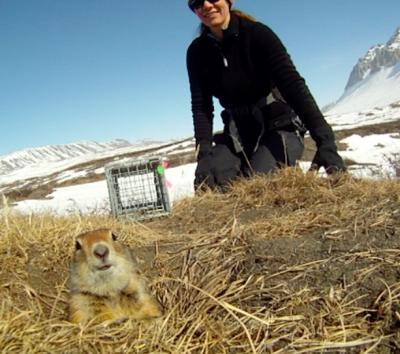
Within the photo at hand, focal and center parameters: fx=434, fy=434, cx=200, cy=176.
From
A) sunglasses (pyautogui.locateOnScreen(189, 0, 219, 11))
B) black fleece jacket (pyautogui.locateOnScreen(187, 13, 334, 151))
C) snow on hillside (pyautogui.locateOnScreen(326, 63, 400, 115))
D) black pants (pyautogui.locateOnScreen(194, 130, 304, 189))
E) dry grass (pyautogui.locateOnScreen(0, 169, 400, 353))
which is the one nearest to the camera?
dry grass (pyautogui.locateOnScreen(0, 169, 400, 353))

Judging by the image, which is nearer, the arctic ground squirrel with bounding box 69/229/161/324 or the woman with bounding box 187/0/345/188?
the arctic ground squirrel with bounding box 69/229/161/324

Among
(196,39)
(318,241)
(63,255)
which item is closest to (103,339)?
(63,255)

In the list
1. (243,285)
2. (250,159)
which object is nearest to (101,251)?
(243,285)

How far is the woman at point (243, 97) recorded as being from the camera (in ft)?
16.7

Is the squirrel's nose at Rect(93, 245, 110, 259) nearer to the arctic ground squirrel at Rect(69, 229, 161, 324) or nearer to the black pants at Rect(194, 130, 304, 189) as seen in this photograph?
the arctic ground squirrel at Rect(69, 229, 161, 324)

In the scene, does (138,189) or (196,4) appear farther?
(138,189)

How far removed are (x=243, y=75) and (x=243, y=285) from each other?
3.60m

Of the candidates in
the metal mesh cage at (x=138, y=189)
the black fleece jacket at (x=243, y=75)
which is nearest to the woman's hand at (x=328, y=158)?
the black fleece jacket at (x=243, y=75)

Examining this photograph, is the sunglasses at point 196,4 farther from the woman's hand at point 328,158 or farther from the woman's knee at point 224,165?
the woman's hand at point 328,158

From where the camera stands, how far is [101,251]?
197cm

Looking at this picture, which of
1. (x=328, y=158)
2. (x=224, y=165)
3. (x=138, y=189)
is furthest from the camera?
(x=224, y=165)

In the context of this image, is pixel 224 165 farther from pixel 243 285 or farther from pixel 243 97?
pixel 243 285

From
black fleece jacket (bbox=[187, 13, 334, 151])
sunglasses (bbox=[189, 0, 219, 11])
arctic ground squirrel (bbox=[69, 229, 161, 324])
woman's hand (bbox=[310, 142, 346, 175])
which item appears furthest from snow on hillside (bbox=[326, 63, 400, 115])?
arctic ground squirrel (bbox=[69, 229, 161, 324])

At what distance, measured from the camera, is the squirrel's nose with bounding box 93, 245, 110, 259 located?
1972 mm
